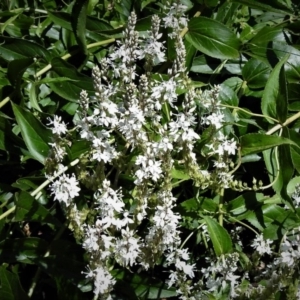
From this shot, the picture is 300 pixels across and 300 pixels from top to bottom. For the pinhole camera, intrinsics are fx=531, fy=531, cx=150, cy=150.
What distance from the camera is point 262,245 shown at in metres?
0.81

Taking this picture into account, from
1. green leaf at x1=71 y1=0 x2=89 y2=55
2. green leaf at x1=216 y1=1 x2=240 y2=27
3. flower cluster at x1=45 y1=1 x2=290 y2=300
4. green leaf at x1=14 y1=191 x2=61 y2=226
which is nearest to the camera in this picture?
flower cluster at x1=45 y1=1 x2=290 y2=300

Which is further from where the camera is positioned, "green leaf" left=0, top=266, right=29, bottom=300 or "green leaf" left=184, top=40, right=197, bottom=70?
"green leaf" left=184, top=40, right=197, bottom=70

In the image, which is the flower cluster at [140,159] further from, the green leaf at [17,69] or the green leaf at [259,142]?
the green leaf at [17,69]

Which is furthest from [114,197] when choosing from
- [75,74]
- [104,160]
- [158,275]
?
[158,275]

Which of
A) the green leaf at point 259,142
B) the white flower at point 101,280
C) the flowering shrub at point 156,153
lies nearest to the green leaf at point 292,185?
the flowering shrub at point 156,153

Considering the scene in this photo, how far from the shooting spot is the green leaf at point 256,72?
37.1 inches

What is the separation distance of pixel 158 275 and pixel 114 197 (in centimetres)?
42

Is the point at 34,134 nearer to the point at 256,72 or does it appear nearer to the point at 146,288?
the point at 146,288

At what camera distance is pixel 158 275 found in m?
1.04

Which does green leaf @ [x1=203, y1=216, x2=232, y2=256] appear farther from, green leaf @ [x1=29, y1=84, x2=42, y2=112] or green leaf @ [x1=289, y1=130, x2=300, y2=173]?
green leaf @ [x1=29, y1=84, x2=42, y2=112]

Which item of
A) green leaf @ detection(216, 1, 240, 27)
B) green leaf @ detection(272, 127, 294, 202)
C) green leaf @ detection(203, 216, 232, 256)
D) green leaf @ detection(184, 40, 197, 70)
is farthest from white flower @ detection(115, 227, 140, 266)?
green leaf @ detection(216, 1, 240, 27)

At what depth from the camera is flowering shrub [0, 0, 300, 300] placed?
0.67 meters

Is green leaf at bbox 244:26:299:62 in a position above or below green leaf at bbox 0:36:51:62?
above

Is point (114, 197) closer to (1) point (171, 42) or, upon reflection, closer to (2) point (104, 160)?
(2) point (104, 160)
